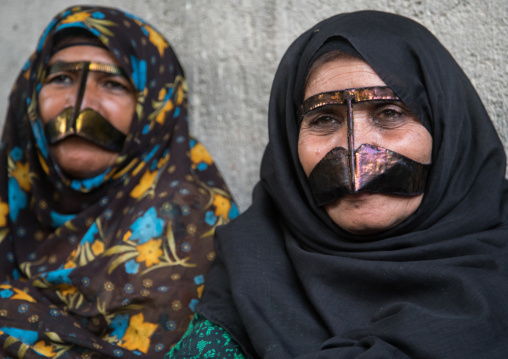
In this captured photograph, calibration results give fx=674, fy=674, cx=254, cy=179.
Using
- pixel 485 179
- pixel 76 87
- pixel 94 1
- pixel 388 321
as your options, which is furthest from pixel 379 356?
pixel 94 1

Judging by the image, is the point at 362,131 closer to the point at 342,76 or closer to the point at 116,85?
the point at 342,76

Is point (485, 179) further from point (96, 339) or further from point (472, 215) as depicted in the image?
point (96, 339)

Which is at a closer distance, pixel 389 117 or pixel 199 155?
pixel 389 117

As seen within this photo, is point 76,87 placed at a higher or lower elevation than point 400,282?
higher

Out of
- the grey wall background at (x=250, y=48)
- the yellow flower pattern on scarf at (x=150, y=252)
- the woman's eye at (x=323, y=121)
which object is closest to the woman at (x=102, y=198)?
the yellow flower pattern on scarf at (x=150, y=252)

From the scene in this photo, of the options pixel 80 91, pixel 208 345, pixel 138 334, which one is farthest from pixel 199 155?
pixel 208 345

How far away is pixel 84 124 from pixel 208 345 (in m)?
1.13

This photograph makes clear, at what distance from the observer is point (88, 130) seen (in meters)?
2.63

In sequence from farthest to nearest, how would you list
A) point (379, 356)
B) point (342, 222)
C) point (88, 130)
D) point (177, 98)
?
point (177, 98) < point (88, 130) < point (342, 222) < point (379, 356)

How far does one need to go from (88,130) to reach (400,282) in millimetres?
1438

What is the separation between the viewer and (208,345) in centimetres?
191

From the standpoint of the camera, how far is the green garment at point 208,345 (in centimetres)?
189

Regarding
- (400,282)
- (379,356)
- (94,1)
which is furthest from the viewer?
(94,1)

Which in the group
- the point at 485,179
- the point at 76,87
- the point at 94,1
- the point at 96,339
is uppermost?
the point at 94,1
